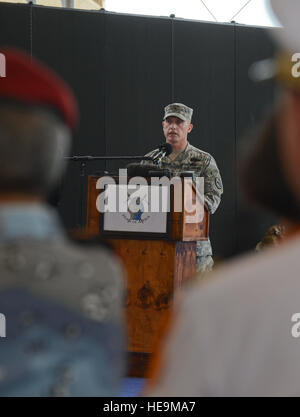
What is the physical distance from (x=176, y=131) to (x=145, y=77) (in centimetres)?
248

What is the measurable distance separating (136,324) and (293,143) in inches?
71.2

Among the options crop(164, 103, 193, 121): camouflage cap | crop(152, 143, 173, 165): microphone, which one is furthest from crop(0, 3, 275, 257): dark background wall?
crop(152, 143, 173, 165): microphone

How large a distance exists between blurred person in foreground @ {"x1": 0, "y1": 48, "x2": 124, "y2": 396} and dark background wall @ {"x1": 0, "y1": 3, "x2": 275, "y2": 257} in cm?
422

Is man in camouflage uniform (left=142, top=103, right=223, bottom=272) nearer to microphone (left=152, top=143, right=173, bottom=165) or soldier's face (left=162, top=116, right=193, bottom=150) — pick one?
soldier's face (left=162, top=116, right=193, bottom=150)

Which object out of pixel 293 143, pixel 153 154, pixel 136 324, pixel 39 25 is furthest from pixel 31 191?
pixel 39 25

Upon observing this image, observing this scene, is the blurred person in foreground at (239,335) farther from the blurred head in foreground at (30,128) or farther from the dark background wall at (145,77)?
the dark background wall at (145,77)

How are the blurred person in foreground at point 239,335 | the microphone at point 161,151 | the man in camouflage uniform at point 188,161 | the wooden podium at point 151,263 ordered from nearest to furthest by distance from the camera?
the blurred person in foreground at point 239,335
the wooden podium at point 151,263
the microphone at point 161,151
the man in camouflage uniform at point 188,161

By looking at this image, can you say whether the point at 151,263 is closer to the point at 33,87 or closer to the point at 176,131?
the point at 176,131

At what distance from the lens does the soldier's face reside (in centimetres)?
271

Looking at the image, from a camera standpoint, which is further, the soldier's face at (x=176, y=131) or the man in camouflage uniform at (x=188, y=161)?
the soldier's face at (x=176, y=131)

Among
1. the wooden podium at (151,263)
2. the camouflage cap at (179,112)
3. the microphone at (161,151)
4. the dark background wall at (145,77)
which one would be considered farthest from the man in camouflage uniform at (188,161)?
the dark background wall at (145,77)

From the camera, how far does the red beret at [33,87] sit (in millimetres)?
376

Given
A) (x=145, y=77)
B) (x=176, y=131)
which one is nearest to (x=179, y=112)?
(x=176, y=131)

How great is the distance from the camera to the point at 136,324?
2.10m
